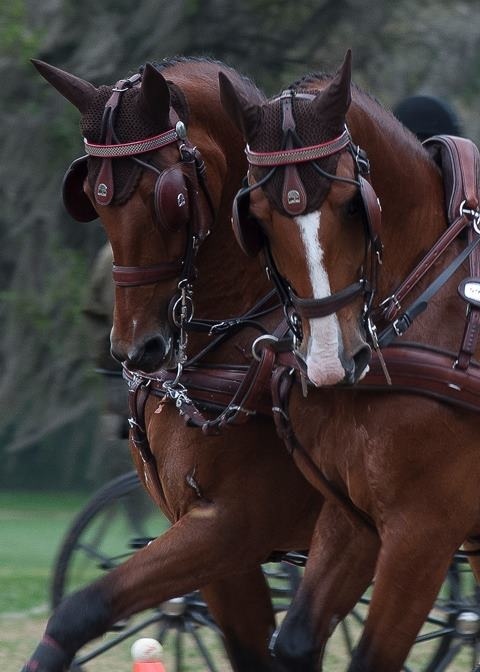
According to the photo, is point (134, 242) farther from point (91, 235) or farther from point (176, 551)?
point (91, 235)

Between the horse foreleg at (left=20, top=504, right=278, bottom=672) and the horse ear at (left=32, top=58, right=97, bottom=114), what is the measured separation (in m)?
1.19

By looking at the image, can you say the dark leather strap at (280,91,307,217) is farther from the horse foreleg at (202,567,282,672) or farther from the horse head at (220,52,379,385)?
the horse foreleg at (202,567,282,672)

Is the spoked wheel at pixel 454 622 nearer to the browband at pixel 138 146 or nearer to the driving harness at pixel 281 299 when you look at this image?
the driving harness at pixel 281 299

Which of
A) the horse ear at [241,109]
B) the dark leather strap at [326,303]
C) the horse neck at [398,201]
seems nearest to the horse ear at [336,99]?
the horse ear at [241,109]

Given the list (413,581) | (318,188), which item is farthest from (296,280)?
(413,581)

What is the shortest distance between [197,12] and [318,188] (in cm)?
894

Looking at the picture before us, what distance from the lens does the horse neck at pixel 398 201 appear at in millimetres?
3654

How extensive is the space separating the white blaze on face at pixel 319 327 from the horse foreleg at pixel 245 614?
1.24 m

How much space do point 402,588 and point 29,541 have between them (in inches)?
319

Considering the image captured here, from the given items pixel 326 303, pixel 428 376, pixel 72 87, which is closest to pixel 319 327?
pixel 326 303

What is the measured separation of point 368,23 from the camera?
1188cm

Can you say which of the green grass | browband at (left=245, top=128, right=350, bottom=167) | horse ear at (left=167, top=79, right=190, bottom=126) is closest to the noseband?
browband at (left=245, top=128, right=350, bottom=167)

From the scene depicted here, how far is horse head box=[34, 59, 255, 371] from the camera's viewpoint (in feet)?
12.4

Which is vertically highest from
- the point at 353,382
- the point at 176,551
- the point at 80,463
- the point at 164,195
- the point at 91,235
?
the point at 164,195
